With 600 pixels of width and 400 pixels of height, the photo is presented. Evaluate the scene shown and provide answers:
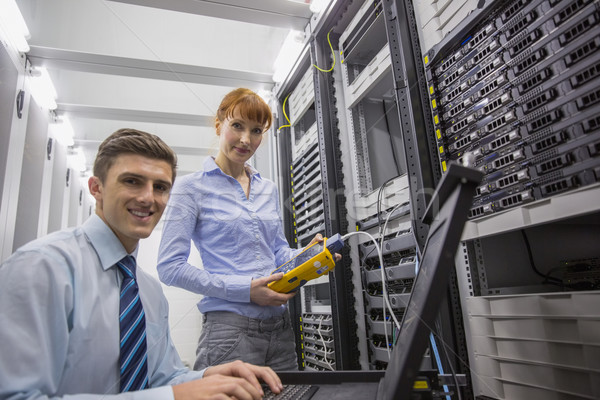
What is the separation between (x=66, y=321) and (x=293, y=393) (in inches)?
15.3

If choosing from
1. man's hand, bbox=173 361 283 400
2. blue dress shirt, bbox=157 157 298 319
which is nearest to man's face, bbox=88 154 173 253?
blue dress shirt, bbox=157 157 298 319

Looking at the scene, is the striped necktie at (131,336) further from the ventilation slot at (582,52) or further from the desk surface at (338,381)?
the ventilation slot at (582,52)

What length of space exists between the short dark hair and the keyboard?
539 millimetres

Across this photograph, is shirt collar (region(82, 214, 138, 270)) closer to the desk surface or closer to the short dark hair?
the short dark hair

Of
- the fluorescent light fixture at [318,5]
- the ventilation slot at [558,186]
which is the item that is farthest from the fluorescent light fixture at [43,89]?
the ventilation slot at [558,186]

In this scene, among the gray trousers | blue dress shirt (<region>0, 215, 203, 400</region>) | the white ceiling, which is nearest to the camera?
blue dress shirt (<region>0, 215, 203, 400</region>)

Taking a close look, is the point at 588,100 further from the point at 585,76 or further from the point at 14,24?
the point at 14,24

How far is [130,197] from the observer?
73 cm

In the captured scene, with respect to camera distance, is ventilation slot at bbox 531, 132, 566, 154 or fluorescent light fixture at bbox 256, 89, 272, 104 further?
fluorescent light fixture at bbox 256, 89, 272, 104

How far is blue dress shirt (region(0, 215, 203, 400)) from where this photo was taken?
1.45 ft

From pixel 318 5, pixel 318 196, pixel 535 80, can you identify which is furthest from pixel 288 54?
pixel 535 80

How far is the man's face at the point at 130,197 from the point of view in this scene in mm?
718

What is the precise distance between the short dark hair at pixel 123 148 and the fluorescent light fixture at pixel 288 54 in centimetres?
148

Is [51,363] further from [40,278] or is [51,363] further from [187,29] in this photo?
[187,29]
